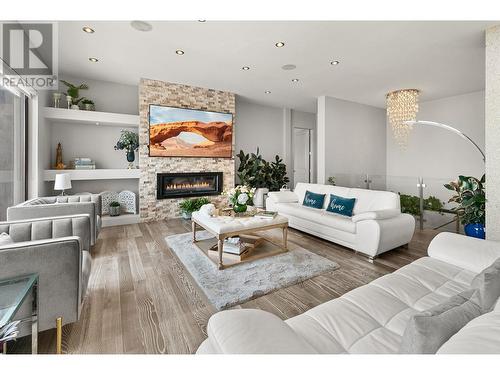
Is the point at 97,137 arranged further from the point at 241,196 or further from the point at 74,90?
the point at 241,196

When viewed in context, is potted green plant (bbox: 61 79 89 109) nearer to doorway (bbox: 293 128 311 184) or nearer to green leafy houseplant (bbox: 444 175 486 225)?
doorway (bbox: 293 128 311 184)

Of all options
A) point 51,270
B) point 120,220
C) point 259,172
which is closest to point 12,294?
point 51,270

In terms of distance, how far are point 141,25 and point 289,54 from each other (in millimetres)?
2045

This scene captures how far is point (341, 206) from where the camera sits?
375 cm

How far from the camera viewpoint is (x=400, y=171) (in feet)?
22.7

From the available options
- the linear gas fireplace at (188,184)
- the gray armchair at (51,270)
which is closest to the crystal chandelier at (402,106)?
the linear gas fireplace at (188,184)

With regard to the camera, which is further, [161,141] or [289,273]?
[161,141]

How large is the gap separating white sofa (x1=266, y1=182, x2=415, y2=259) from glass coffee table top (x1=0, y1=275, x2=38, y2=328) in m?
3.20

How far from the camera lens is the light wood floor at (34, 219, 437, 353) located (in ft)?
5.29

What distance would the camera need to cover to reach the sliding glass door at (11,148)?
2.95m
